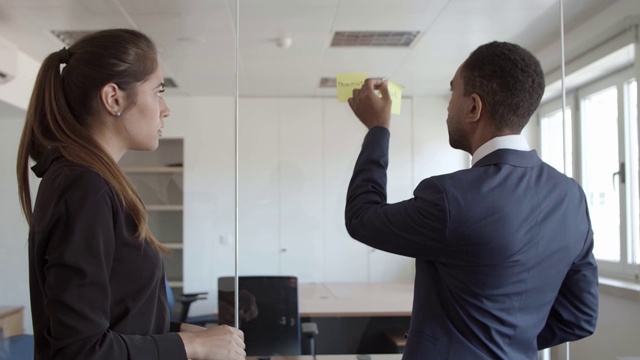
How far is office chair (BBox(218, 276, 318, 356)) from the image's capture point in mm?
2602

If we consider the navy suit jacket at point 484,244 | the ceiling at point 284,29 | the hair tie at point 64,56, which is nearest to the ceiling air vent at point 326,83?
the ceiling at point 284,29

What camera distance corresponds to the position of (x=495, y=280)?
1.09 metres

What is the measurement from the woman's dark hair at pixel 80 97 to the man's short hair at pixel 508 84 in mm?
740

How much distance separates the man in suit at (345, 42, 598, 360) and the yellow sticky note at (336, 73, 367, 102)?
18.1 inches

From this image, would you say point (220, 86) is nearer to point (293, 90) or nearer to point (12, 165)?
point (293, 90)

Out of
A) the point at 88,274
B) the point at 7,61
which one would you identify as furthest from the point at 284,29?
the point at 88,274

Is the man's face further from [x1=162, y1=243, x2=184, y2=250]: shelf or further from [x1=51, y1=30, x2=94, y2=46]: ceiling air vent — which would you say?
[x1=51, y1=30, x2=94, y2=46]: ceiling air vent

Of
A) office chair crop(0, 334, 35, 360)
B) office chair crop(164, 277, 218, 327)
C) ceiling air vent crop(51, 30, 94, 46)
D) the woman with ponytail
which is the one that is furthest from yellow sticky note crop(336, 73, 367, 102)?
office chair crop(0, 334, 35, 360)

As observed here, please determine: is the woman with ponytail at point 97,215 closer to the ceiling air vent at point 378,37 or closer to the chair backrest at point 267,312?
the chair backrest at point 267,312

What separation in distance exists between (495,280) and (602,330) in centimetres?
189

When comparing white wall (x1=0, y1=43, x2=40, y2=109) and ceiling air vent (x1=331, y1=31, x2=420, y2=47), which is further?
ceiling air vent (x1=331, y1=31, x2=420, y2=47)

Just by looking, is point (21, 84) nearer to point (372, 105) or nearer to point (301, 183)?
point (301, 183)

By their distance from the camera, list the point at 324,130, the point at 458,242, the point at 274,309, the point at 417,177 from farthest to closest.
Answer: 1. the point at 274,309
2. the point at 324,130
3. the point at 417,177
4. the point at 458,242

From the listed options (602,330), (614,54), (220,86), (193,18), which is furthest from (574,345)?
(193,18)
